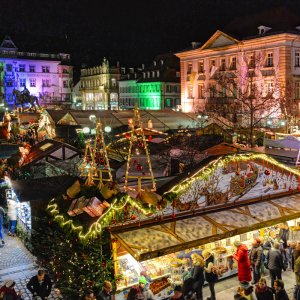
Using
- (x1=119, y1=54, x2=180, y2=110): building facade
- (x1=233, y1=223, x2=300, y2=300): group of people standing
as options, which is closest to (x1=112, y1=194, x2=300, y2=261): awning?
(x1=233, y1=223, x2=300, y2=300): group of people standing

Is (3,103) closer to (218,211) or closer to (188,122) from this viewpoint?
(188,122)

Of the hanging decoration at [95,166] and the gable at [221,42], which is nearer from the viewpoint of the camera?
the hanging decoration at [95,166]

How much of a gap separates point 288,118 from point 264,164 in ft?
85.2

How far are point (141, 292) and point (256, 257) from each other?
3.16m

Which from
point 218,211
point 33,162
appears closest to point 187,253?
point 218,211

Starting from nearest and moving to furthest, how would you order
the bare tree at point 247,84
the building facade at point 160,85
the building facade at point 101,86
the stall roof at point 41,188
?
the stall roof at point 41,188 → the bare tree at point 247,84 → the building facade at point 160,85 → the building facade at point 101,86

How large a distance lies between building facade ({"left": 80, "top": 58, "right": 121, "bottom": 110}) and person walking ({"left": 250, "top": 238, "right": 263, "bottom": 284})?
64240 mm

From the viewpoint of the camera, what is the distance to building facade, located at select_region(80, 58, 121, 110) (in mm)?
74438

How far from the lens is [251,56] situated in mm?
42750

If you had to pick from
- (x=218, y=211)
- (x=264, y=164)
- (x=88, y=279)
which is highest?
(x=264, y=164)

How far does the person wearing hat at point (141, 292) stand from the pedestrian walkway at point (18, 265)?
8.19 feet

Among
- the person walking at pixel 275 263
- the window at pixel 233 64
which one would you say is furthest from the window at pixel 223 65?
the person walking at pixel 275 263

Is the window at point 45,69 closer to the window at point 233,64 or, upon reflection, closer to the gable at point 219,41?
the gable at point 219,41

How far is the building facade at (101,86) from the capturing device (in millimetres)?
74438
